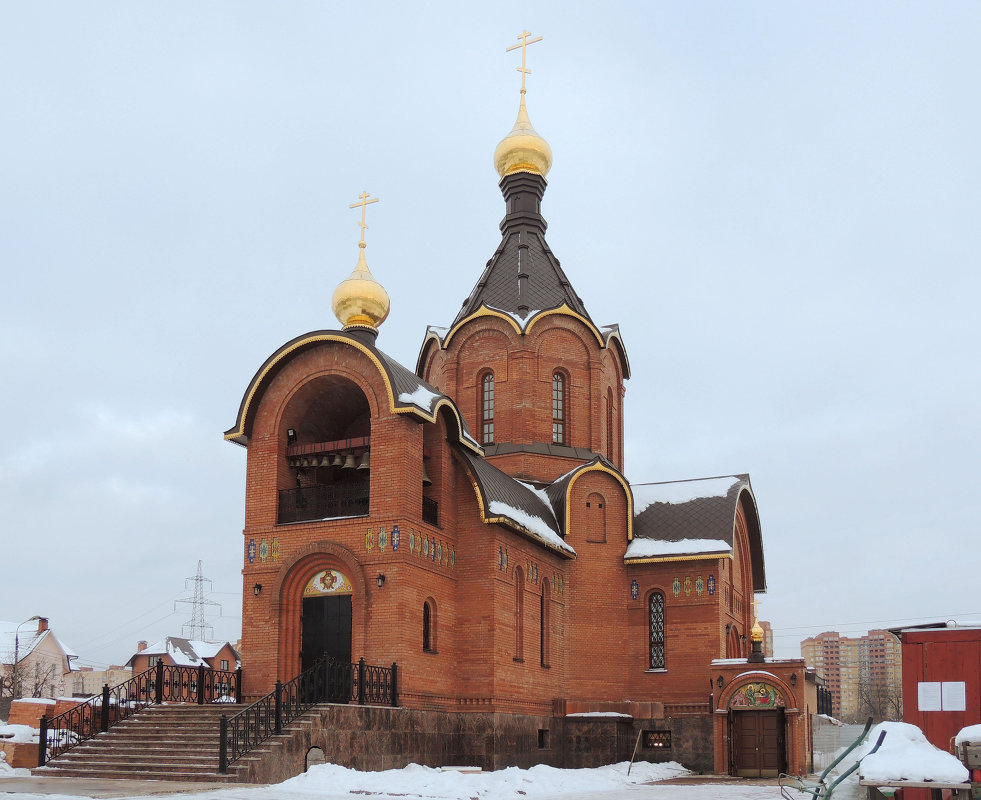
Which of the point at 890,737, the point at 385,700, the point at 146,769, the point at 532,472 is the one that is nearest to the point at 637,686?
the point at 532,472

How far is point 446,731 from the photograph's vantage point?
17.6 meters

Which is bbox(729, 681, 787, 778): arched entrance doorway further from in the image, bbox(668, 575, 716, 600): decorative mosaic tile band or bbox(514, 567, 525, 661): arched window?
bbox(514, 567, 525, 661): arched window

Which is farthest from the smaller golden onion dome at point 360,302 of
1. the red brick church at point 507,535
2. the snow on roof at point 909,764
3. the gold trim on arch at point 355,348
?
the snow on roof at point 909,764

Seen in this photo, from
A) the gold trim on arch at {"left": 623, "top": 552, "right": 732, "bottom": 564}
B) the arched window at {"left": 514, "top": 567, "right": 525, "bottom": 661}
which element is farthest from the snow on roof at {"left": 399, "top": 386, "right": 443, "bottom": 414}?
the gold trim on arch at {"left": 623, "top": 552, "right": 732, "bottom": 564}

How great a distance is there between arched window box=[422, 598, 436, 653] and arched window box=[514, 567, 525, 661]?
6.84ft

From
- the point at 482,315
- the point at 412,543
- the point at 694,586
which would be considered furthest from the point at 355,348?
the point at 694,586

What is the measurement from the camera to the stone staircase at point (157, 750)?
543 inches

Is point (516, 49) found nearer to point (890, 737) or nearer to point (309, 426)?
point (309, 426)

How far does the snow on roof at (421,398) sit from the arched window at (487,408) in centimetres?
577

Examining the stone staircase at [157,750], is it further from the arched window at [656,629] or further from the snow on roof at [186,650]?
the snow on roof at [186,650]

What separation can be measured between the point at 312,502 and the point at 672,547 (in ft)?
25.6

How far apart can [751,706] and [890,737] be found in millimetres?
12188

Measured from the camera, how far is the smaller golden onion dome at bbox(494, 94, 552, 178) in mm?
26062

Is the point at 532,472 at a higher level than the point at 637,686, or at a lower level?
higher
